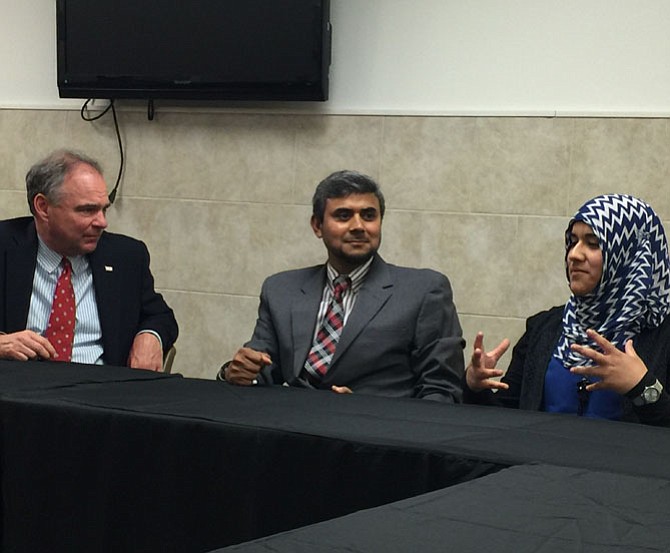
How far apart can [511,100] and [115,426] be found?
264 centimetres

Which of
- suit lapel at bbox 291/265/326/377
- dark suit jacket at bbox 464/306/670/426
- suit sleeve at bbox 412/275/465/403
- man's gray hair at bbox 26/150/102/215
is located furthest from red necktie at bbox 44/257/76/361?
dark suit jacket at bbox 464/306/670/426

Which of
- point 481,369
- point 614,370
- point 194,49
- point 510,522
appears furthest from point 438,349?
point 194,49

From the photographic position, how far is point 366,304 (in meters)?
3.39

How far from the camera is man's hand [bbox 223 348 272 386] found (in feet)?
9.55

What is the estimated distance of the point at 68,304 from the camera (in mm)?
3611

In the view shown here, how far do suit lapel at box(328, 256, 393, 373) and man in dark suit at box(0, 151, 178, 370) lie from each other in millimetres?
642

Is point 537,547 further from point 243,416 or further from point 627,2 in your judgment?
point 627,2

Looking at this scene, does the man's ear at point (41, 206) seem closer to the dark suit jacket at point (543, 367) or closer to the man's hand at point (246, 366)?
the man's hand at point (246, 366)

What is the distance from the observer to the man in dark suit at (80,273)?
3.60 metres

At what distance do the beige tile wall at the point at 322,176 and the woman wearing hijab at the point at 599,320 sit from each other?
4.44 ft

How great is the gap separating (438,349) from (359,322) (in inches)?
9.3

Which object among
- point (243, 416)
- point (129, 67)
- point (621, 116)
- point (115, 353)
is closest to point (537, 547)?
point (243, 416)

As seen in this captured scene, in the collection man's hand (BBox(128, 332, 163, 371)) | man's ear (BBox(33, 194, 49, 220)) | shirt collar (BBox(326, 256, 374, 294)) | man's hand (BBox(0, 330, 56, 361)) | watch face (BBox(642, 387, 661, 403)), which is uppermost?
man's ear (BBox(33, 194, 49, 220))

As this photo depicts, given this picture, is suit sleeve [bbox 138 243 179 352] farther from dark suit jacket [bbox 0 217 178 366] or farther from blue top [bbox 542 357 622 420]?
blue top [bbox 542 357 622 420]
